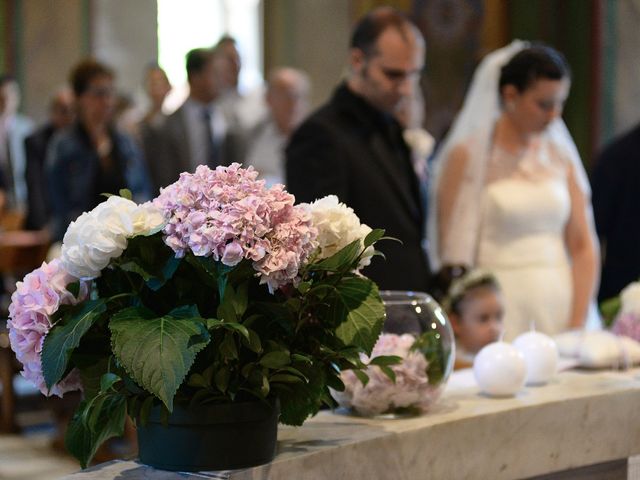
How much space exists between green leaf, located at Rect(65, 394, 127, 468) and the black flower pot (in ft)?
0.18

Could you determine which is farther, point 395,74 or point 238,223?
point 395,74

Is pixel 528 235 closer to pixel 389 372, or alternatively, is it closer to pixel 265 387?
→ pixel 389 372

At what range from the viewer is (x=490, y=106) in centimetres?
475

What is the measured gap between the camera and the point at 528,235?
15.7ft

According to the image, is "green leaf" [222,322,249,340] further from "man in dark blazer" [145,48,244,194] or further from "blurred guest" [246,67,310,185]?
"blurred guest" [246,67,310,185]

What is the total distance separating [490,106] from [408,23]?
771 millimetres

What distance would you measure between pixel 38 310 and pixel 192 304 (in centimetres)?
25

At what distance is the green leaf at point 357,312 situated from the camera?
6.53 ft

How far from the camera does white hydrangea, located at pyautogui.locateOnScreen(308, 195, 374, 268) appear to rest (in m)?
2.00

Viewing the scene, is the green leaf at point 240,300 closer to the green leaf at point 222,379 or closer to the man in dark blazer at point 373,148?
the green leaf at point 222,379

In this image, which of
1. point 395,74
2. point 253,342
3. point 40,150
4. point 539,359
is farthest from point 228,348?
point 40,150

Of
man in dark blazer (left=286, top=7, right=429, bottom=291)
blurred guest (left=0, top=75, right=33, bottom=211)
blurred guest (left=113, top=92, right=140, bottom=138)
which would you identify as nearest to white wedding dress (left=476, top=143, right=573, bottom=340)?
man in dark blazer (left=286, top=7, right=429, bottom=291)

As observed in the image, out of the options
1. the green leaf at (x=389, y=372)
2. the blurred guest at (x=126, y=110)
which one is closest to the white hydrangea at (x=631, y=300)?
the green leaf at (x=389, y=372)

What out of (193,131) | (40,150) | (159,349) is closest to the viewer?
(159,349)
